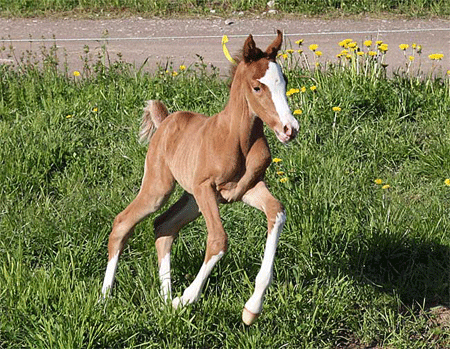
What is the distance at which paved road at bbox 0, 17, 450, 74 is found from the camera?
11.0m

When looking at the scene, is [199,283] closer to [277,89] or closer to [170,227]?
[170,227]

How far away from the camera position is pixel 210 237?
15.7 feet

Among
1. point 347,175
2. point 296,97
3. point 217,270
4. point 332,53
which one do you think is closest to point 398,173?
point 347,175

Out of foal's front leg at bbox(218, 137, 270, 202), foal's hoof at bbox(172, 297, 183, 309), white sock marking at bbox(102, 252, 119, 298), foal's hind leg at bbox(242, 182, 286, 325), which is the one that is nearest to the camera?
foal's hind leg at bbox(242, 182, 286, 325)

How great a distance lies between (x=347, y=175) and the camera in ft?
22.2

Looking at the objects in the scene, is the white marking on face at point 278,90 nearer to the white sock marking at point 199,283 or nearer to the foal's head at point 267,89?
the foal's head at point 267,89

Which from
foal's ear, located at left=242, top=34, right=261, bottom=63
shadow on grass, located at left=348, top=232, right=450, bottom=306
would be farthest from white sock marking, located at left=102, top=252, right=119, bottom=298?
foal's ear, located at left=242, top=34, right=261, bottom=63

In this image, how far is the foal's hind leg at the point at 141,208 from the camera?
5355 mm

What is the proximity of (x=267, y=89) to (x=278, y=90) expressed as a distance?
0.06 m

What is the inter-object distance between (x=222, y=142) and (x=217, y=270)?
1173mm

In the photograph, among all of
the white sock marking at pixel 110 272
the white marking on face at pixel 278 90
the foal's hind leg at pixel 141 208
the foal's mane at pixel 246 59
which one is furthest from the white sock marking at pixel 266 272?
the white sock marking at pixel 110 272

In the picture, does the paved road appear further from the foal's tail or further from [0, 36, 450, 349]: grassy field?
the foal's tail

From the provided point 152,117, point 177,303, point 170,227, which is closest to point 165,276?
point 170,227

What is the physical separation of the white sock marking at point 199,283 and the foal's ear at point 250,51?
3.26ft
